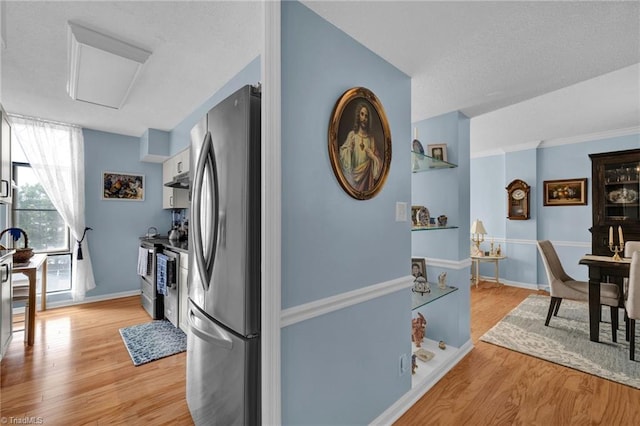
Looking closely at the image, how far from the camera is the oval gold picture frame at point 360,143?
5.02 feet

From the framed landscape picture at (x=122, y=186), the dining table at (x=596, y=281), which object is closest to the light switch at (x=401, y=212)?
the dining table at (x=596, y=281)

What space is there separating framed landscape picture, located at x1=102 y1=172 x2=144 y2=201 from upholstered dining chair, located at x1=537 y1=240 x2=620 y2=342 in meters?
5.60

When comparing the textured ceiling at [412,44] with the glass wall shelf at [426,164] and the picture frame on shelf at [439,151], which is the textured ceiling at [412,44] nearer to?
the picture frame on shelf at [439,151]

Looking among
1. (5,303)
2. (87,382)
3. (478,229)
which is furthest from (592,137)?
(5,303)

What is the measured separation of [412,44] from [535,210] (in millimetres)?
4739

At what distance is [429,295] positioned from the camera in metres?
2.45

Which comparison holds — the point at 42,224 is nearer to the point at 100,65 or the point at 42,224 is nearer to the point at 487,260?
the point at 100,65

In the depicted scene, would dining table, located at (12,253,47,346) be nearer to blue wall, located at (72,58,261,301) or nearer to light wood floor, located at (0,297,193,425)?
light wood floor, located at (0,297,193,425)

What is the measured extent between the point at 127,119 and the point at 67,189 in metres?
1.33

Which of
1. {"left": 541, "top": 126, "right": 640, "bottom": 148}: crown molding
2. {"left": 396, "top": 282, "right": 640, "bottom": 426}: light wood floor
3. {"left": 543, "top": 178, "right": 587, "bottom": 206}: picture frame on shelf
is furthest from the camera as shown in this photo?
A: {"left": 543, "top": 178, "right": 587, "bottom": 206}: picture frame on shelf

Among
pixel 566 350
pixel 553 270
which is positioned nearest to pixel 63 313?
pixel 566 350

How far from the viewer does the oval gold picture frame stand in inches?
60.3

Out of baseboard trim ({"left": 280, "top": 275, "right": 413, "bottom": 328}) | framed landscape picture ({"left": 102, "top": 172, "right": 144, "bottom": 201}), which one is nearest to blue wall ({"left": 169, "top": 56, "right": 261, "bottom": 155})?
framed landscape picture ({"left": 102, "top": 172, "right": 144, "bottom": 201})

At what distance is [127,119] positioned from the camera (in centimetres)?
370
